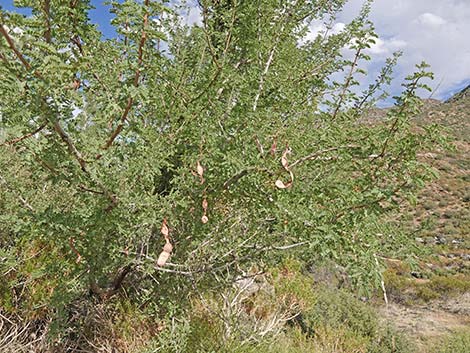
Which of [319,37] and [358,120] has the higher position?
[319,37]

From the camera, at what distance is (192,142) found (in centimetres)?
246

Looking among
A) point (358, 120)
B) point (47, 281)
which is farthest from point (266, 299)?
point (358, 120)

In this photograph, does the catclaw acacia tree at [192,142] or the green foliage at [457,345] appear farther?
the green foliage at [457,345]

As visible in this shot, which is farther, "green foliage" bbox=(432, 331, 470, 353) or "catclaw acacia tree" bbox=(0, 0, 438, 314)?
"green foliage" bbox=(432, 331, 470, 353)

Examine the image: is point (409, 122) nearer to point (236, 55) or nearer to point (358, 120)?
point (358, 120)

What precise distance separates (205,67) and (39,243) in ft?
8.99

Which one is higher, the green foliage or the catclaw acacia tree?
the catclaw acacia tree

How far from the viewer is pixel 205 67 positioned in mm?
2875

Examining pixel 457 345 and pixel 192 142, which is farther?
pixel 457 345

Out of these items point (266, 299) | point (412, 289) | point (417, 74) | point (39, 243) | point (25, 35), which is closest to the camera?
point (25, 35)

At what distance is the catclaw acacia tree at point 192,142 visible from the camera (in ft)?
5.78

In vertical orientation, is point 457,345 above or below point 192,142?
below

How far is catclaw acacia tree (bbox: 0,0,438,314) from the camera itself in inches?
69.4

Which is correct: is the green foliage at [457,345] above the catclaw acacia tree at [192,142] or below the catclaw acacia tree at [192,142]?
below
